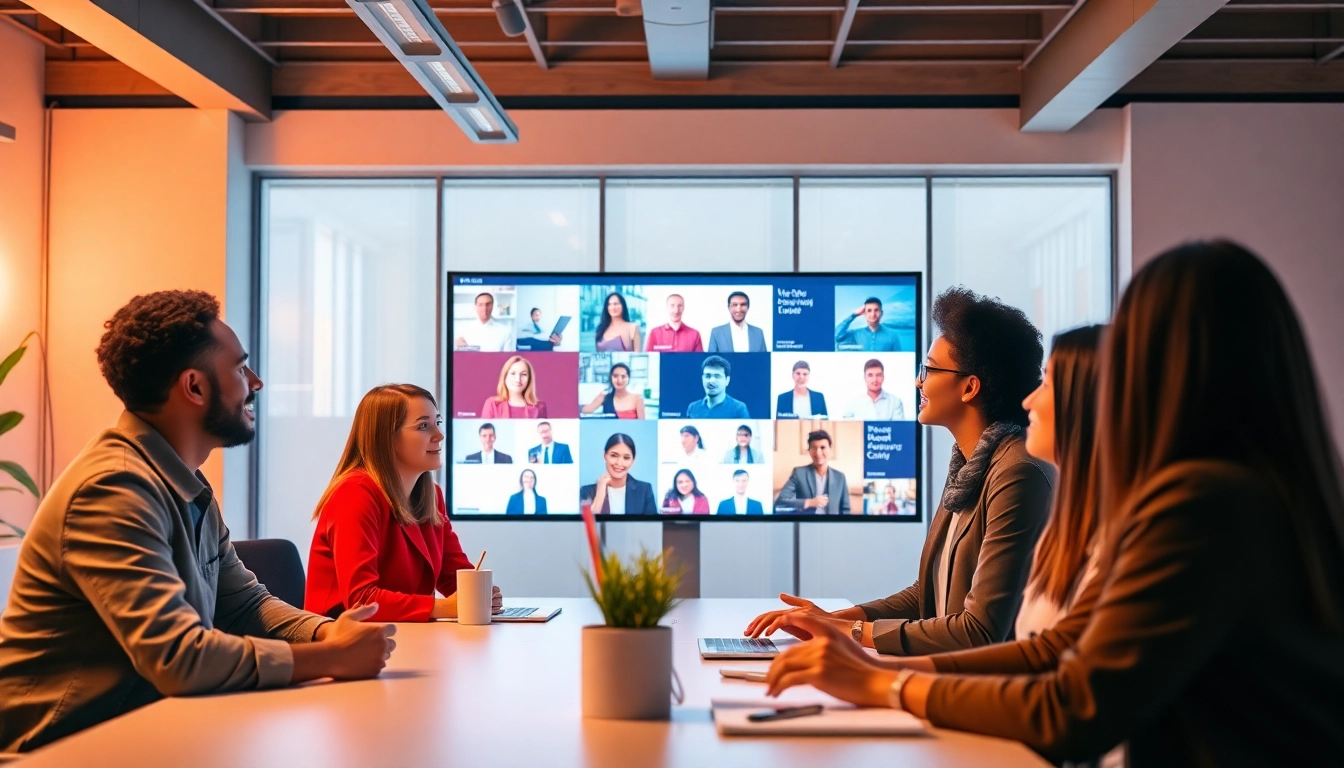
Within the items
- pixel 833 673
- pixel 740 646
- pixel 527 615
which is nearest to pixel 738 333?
pixel 527 615

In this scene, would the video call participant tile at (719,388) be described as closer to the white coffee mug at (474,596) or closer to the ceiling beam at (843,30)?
the ceiling beam at (843,30)

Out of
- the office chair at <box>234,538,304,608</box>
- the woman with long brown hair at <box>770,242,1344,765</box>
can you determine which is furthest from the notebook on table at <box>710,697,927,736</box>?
the office chair at <box>234,538,304,608</box>

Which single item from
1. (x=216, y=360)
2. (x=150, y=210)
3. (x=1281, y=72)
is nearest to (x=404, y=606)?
(x=216, y=360)

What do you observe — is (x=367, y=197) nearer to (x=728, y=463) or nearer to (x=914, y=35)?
(x=728, y=463)

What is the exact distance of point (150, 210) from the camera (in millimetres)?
5293

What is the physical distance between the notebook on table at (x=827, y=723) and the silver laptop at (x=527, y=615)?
44.2 inches

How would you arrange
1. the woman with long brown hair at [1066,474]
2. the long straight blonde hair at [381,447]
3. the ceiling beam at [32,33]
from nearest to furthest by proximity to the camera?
the woman with long brown hair at [1066,474]
the long straight blonde hair at [381,447]
the ceiling beam at [32,33]

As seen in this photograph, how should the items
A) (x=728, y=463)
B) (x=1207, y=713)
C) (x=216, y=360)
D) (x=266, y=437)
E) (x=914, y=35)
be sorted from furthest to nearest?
(x=266, y=437), (x=914, y=35), (x=728, y=463), (x=216, y=360), (x=1207, y=713)

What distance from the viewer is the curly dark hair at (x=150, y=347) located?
2.02m

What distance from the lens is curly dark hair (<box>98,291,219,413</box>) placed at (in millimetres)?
2020

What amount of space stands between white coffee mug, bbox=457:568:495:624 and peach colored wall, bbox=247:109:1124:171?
3.19 m

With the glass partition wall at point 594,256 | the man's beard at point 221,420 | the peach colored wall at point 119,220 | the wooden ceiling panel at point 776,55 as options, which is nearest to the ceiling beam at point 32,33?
the wooden ceiling panel at point 776,55

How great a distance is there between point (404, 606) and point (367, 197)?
3453 mm

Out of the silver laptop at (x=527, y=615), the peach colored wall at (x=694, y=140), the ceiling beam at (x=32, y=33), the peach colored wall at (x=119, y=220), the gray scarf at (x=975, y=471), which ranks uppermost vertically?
the ceiling beam at (x=32, y=33)
